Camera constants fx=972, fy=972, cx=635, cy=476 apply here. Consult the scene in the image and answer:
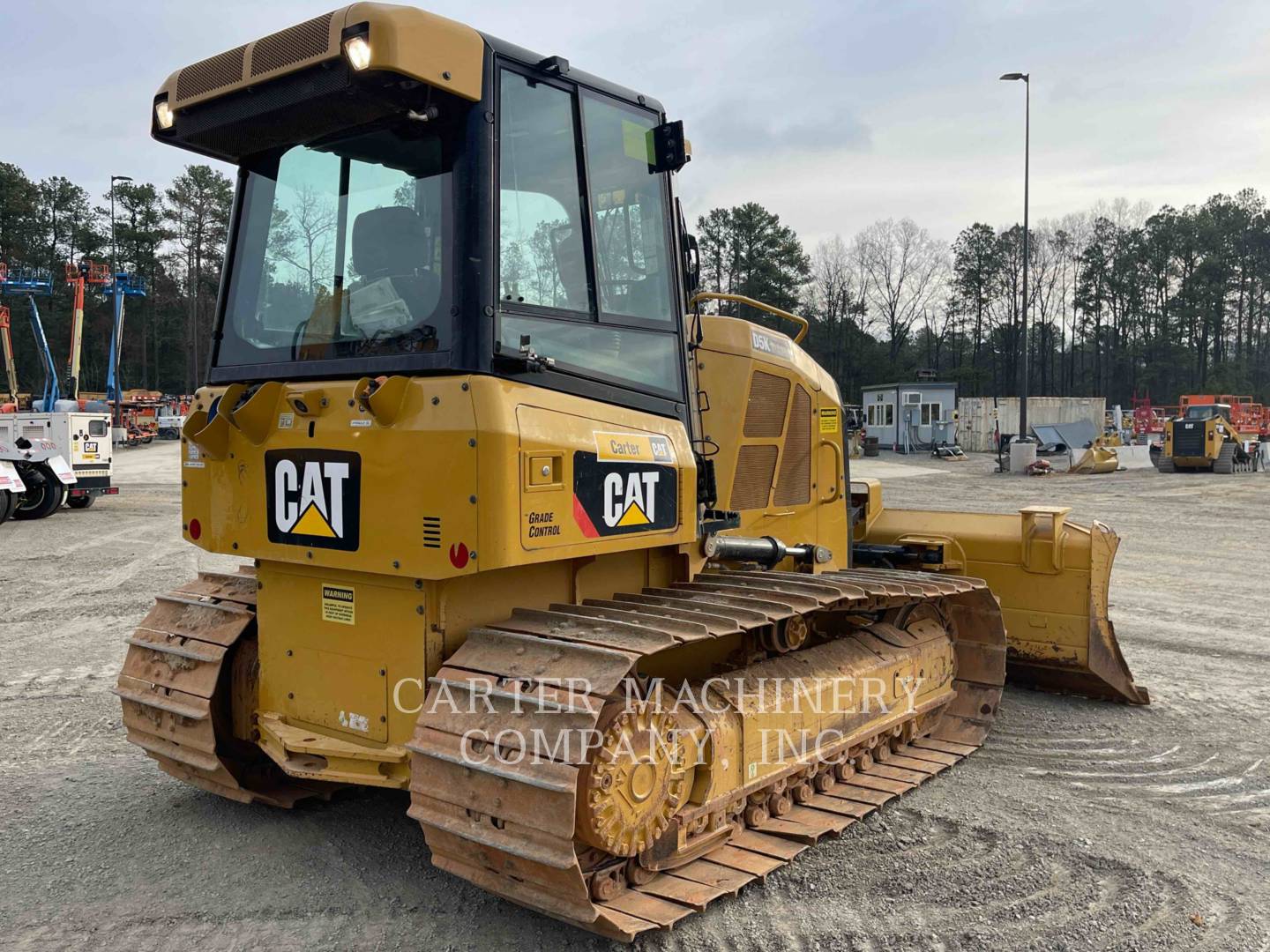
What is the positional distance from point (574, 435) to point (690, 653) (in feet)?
4.25

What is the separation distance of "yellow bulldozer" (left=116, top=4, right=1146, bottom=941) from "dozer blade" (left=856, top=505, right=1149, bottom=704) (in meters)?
1.93

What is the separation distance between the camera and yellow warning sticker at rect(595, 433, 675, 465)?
3.62 m

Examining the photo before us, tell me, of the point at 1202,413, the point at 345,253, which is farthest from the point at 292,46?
the point at 1202,413

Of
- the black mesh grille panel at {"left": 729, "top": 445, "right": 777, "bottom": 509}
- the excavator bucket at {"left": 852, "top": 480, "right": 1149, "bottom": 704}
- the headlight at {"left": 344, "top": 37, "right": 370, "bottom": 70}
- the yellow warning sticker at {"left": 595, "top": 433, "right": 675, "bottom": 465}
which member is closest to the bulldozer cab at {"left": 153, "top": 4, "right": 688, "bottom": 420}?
the headlight at {"left": 344, "top": 37, "right": 370, "bottom": 70}

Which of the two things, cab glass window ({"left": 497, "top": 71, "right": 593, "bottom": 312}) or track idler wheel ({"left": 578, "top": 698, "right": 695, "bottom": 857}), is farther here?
cab glass window ({"left": 497, "top": 71, "right": 593, "bottom": 312})

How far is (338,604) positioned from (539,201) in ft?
5.64

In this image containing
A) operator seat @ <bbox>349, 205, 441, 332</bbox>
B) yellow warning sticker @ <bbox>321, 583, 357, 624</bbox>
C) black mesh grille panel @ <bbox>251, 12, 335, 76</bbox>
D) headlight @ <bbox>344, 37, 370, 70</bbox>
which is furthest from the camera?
yellow warning sticker @ <bbox>321, 583, 357, 624</bbox>

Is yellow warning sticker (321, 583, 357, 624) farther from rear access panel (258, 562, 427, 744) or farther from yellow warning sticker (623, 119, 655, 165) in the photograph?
yellow warning sticker (623, 119, 655, 165)

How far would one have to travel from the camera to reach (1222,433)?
90.8ft

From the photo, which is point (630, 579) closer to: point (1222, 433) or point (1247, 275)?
point (1222, 433)

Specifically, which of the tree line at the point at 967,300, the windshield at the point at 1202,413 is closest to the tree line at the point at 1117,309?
the tree line at the point at 967,300

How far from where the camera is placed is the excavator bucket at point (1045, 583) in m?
6.17

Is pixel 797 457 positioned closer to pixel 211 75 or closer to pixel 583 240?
pixel 583 240

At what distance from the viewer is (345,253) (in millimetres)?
3709
